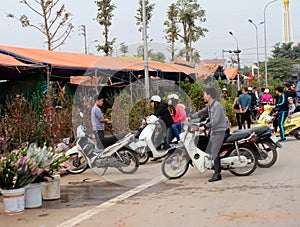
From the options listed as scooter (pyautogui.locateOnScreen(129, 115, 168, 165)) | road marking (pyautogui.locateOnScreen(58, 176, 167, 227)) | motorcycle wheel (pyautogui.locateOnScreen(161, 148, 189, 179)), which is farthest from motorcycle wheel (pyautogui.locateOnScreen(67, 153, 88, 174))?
motorcycle wheel (pyautogui.locateOnScreen(161, 148, 189, 179))

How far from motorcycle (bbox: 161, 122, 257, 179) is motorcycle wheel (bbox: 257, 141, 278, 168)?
2.40ft

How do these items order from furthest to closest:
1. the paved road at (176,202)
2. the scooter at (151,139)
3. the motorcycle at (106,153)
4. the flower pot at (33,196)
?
the scooter at (151,139), the motorcycle at (106,153), the flower pot at (33,196), the paved road at (176,202)

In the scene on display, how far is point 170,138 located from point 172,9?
70.0ft

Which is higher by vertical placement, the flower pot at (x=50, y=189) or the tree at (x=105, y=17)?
the tree at (x=105, y=17)

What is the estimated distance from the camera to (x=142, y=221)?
5.38 metres

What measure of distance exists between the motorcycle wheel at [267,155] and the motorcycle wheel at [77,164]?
11.9 ft

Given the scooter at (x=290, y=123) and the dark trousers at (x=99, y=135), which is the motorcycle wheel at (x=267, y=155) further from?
the scooter at (x=290, y=123)

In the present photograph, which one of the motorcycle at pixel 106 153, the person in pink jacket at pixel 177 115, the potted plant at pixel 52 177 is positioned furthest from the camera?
the person in pink jacket at pixel 177 115

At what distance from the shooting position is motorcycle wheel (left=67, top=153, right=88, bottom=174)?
898 centimetres

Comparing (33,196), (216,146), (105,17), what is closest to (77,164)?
(33,196)

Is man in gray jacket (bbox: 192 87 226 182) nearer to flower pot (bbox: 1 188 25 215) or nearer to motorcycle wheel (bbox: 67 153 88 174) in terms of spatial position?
motorcycle wheel (bbox: 67 153 88 174)

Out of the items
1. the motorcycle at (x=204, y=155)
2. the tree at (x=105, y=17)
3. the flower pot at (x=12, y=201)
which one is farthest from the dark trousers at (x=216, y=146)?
the tree at (x=105, y=17)

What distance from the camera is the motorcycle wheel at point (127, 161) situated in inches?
344

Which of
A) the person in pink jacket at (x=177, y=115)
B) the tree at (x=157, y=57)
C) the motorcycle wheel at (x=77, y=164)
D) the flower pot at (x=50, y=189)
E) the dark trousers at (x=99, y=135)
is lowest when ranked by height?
the flower pot at (x=50, y=189)
